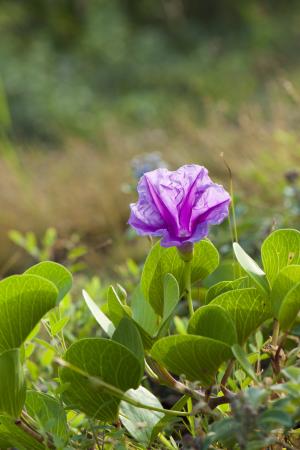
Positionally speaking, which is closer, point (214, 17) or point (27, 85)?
point (27, 85)

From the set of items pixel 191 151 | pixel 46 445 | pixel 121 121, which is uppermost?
pixel 46 445

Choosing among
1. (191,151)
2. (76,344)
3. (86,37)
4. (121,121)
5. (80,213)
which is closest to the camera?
(76,344)

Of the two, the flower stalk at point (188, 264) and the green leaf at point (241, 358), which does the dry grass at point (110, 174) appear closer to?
the flower stalk at point (188, 264)

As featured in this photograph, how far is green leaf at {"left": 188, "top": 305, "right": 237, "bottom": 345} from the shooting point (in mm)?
851

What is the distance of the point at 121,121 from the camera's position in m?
6.79

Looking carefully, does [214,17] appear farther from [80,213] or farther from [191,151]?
[80,213]

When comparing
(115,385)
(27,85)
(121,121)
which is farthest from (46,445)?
(27,85)

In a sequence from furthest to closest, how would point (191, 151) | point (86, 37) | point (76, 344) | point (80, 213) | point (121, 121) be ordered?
point (86, 37)
point (121, 121)
point (191, 151)
point (80, 213)
point (76, 344)

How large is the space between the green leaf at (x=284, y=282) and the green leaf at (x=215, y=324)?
0.06 m

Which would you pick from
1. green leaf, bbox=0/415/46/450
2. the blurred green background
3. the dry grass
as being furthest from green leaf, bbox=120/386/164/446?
the dry grass

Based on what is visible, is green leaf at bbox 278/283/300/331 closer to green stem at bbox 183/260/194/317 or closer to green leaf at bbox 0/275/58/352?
green stem at bbox 183/260/194/317

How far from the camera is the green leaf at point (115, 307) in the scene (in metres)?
0.93

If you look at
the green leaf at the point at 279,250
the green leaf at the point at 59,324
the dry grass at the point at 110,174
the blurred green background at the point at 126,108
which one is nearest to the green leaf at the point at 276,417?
the green leaf at the point at 279,250

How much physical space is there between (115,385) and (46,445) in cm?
10
